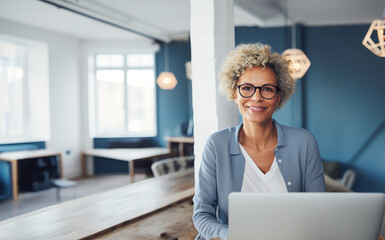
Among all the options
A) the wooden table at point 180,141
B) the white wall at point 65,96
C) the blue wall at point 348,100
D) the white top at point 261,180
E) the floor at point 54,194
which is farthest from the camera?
the white wall at point 65,96

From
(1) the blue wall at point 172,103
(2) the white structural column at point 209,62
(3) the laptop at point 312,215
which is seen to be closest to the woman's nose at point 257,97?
(2) the white structural column at point 209,62

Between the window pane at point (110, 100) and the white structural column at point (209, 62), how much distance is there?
6138 mm

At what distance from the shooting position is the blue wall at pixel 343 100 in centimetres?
542

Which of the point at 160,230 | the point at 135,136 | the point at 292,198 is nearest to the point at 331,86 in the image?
the point at 135,136

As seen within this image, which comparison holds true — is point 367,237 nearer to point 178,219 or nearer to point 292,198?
point 292,198

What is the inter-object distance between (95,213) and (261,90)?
1.21 metres

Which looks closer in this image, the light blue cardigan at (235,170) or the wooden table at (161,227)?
the light blue cardigan at (235,170)

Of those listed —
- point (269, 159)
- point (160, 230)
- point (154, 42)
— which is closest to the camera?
point (269, 159)

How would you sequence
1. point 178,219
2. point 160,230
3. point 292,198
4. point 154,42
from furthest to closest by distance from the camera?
1. point 154,42
2. point 178,219
3. point 160,230
4. point 292,198

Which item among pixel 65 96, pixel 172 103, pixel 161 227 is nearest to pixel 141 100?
pixel 172 103

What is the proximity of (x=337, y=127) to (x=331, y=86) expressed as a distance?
0.73m

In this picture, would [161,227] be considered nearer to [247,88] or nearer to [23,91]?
[247,88]

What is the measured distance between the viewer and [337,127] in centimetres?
571

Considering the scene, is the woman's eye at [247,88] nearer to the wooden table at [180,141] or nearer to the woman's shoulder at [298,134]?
the woman's shoulder at [298,134]
